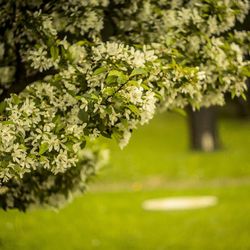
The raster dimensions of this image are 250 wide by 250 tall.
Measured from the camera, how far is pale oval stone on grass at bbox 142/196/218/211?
13795 mm

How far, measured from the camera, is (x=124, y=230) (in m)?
11.9

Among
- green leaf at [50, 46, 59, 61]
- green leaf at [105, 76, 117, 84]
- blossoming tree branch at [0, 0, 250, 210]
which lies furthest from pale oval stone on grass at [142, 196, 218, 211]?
green leaf at [105, 76, 117, 84]

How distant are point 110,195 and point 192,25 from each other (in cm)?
Answer: 1054

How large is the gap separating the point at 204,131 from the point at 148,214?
36.5 ft

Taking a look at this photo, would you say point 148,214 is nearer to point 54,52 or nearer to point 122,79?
point 54,52

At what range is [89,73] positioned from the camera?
4.77 metres

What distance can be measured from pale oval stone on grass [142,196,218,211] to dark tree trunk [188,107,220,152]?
8.92 metres

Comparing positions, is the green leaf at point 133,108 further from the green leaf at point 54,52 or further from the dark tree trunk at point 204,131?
the dark tree trunk at point 204,131

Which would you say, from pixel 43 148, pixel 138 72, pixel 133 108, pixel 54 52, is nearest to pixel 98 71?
pixel 138 72

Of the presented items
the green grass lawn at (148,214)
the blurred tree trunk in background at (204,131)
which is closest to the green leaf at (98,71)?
the green grass lawn at (148,214)

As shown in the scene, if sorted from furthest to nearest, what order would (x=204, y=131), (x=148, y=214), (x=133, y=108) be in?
1. (x=204, y=131)
2. (x=148, y=214)
3. (x=133, y=108)

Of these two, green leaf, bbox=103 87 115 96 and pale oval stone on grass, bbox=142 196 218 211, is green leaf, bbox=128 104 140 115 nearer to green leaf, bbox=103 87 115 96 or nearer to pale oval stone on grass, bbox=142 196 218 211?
green leaf, bbox=103 87 115 96

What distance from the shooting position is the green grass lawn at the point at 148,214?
10.5m

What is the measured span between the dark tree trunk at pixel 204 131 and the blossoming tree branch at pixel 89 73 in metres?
17.3
